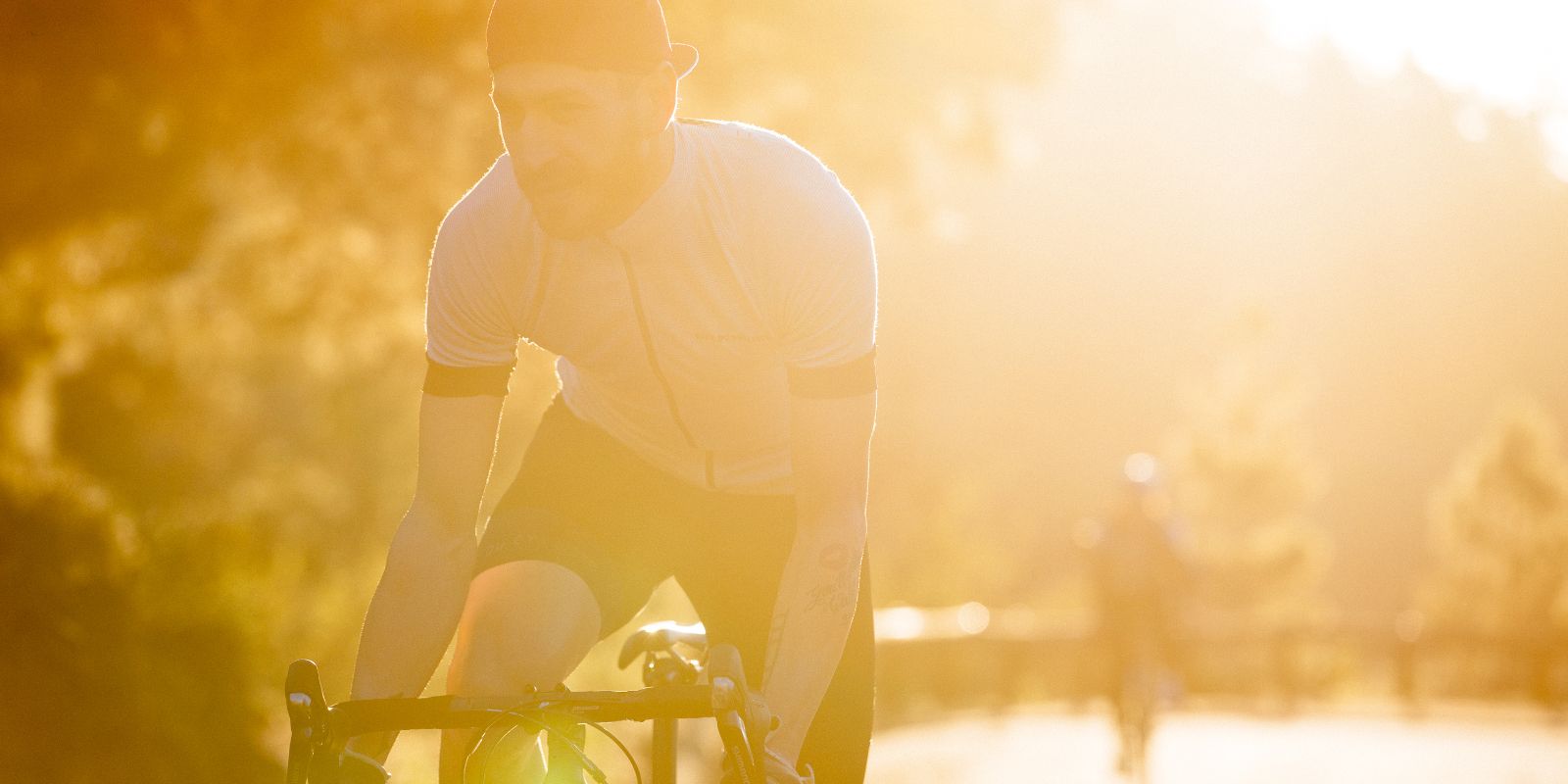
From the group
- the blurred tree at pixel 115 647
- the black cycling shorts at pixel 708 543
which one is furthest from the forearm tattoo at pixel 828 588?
the blurred tree at pixel 115 647

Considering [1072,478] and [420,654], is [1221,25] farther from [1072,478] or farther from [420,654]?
[420,654]

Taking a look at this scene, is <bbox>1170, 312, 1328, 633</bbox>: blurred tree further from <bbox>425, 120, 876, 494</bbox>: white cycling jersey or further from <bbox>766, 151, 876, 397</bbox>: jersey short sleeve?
<bbox>766, 151, 876, 397</bbox>: jersey short sleeve

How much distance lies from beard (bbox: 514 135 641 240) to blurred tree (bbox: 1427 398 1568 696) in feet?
190

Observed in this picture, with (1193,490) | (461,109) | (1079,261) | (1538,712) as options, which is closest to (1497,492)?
(1193,490)

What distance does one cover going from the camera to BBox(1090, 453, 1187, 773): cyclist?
53.2ft

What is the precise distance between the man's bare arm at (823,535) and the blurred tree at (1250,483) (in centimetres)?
5818

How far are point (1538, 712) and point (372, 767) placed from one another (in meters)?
27.1

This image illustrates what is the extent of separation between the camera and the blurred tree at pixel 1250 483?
202 feet

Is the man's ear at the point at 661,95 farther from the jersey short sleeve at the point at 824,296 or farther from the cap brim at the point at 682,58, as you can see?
the jersey short sleeve at the point at 824,296

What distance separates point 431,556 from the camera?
396 centimetres

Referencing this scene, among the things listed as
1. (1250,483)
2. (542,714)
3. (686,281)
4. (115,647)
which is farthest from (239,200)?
(1250,483)

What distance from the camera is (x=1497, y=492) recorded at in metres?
61.6

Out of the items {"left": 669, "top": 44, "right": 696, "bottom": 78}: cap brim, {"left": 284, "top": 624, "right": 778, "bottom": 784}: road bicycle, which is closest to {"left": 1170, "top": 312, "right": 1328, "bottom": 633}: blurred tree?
{"left": 669, "top": 44, "right": 696, "bottom": 78}: cap brim

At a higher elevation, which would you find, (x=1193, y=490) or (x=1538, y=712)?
(x=1193, y=490)
